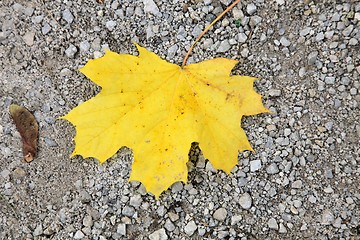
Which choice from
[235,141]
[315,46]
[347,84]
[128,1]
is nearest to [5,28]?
[128,1]

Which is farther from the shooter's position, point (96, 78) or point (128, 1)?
point (128, 1)

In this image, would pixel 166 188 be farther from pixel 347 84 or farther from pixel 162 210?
pixel 347 84

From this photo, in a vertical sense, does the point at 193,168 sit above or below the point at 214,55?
below

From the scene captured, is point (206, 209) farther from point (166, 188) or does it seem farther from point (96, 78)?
point (96, 78)

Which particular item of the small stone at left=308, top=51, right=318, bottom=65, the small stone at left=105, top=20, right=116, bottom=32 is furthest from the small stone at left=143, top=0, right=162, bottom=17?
the small stone at left=308, top=51, right=318, bottom=65

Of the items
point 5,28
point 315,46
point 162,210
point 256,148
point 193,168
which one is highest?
point 315,46

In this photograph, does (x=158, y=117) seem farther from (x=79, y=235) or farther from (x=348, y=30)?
(x=348, y=30)
